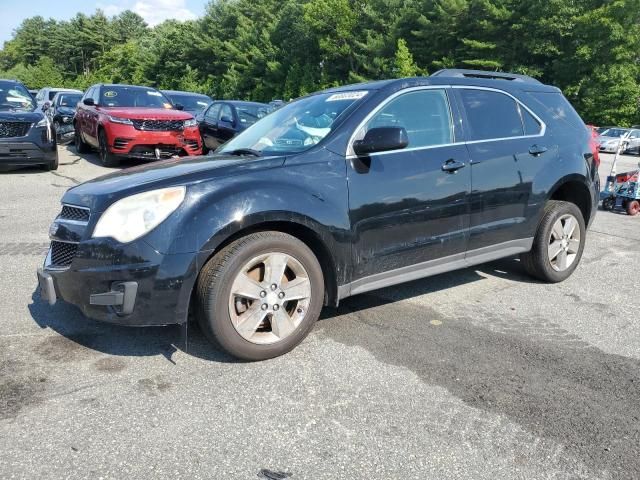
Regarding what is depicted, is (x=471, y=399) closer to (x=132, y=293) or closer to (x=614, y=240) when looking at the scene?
(x=132, y=293)

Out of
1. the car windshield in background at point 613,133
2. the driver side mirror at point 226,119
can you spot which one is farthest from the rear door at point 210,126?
the car windshield in background at point 613,133

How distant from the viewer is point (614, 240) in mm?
7043

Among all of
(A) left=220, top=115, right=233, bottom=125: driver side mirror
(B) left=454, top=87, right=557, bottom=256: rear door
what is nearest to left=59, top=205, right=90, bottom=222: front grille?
(B) left=454, top=87, right=557, bottom=256: rear door

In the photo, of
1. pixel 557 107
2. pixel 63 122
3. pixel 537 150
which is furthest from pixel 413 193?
pixel 63 122

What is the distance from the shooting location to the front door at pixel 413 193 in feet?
12.1

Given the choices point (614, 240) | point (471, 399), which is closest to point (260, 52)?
point (614, 240)

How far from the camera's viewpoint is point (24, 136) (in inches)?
402

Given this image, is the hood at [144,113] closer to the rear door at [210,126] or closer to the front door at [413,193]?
the rear door at [210,126]

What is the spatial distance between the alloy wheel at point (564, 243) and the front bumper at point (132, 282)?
3.28m

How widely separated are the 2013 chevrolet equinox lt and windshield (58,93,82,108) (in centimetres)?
1551

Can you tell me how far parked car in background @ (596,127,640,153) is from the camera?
27781mm

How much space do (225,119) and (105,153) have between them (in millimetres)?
2652

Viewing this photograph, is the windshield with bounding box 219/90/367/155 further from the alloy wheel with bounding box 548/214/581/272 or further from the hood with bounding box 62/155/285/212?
the alloy wheel with bounding box 548/214/581/272

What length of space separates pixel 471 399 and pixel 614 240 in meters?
4.99
